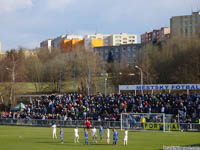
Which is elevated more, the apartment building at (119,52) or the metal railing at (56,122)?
the apartment building at (119,52)

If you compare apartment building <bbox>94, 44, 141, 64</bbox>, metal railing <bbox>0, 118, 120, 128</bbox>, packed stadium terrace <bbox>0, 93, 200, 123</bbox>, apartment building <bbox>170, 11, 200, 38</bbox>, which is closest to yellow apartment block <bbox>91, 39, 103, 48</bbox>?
apartment building <bbox>94, 44, 141, 64</bbox>

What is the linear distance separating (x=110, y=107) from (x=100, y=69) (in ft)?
142

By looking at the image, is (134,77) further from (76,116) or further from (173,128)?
(173,128)

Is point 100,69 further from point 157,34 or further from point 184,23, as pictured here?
point 157,34

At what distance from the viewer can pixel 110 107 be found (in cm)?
5491

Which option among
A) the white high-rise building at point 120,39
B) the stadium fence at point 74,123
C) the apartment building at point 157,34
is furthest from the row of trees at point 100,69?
the white high-rise building at point 120,39

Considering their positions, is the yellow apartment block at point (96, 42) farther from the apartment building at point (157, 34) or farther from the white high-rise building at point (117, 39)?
the apartment building at point (157, 34)

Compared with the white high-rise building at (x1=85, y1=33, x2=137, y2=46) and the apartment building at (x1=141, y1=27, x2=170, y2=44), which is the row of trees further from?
the white high-rise building at (x1=85, y1=33, x2=137, y2=46)

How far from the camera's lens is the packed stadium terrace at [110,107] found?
4869 cm

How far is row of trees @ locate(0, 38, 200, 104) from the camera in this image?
79.3 m

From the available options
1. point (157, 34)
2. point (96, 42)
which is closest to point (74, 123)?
point (96, 42)

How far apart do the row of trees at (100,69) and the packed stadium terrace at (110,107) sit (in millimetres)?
15835

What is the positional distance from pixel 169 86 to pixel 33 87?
56159 mm

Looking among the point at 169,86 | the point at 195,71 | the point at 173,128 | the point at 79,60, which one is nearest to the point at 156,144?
the point at 173,128
